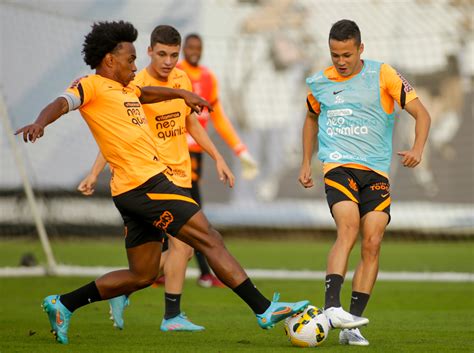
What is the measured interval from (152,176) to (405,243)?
14985 millimetres

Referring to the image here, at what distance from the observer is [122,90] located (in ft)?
24.2

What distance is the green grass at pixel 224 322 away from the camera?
706cm

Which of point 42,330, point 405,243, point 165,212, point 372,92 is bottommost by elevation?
point 405,243

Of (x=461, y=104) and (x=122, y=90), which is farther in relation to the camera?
(x=461, y=104)

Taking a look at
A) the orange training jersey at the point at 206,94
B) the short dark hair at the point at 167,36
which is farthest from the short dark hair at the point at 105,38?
the orange training jersey at the point at 206,94

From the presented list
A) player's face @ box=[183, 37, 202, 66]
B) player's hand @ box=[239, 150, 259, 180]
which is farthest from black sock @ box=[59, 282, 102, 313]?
player's face @ box=[183, 37, 202, 66]

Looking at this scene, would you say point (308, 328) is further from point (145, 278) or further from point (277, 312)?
point (145, 278)

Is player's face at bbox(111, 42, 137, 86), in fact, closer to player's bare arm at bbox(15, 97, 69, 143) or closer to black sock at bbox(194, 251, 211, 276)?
player's bare arm at bbox(15, 97, 69, 143)

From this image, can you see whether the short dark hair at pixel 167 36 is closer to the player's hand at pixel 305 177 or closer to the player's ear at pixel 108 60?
the player's ear at pixel 108 60

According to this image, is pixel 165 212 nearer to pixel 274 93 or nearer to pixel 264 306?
pixel 264 306

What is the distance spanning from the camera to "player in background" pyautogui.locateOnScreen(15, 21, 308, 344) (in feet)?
23.4

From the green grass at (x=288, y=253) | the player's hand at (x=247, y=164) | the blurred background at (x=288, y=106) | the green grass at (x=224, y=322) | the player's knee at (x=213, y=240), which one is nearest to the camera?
the green grass at (x=224, y=322)

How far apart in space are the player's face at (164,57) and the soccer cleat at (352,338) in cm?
264

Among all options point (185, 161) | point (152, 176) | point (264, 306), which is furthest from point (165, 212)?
point (185, 161)
